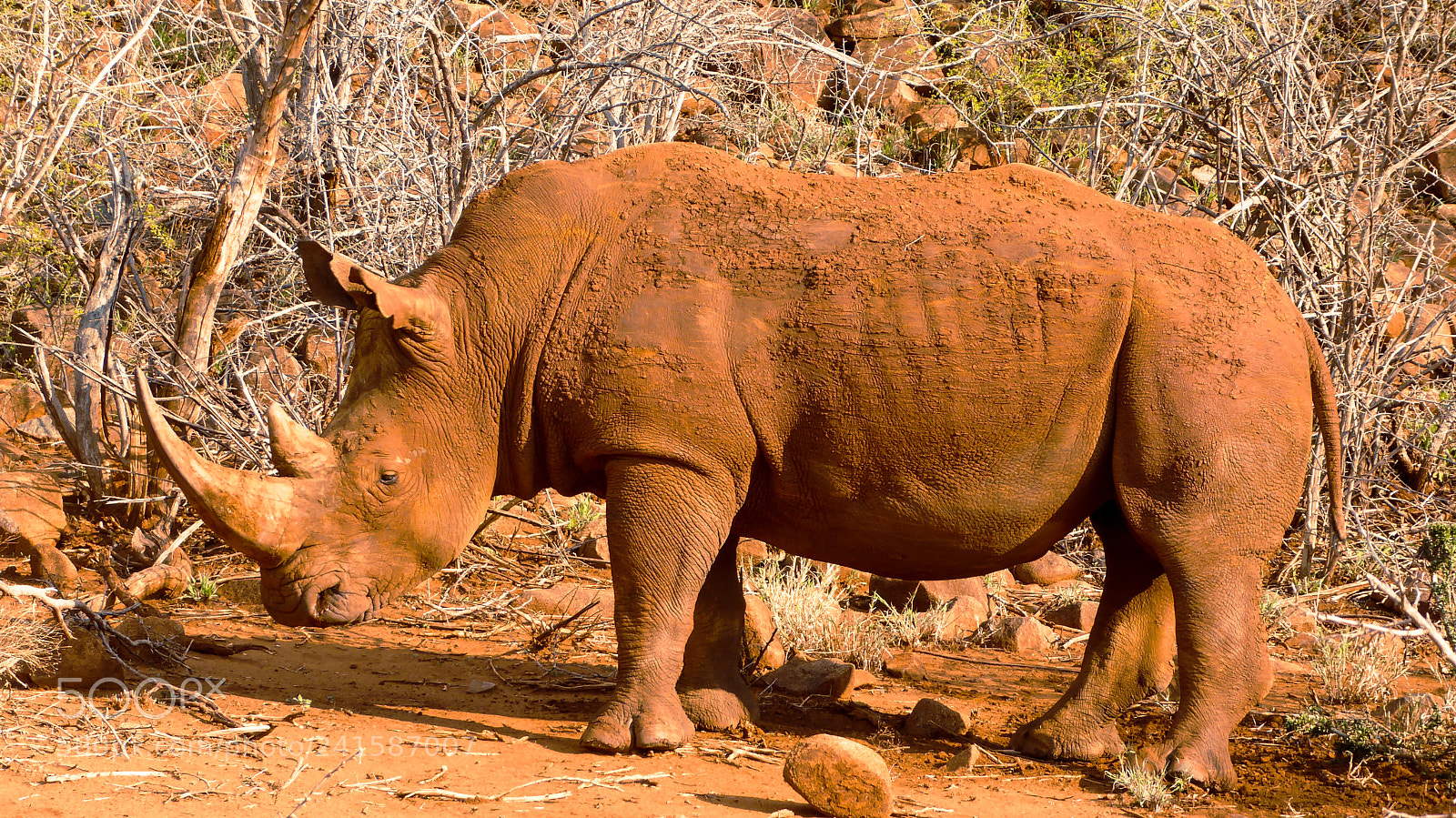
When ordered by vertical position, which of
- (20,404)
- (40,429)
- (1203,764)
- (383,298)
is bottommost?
(40,429)

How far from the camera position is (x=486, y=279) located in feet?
17.6

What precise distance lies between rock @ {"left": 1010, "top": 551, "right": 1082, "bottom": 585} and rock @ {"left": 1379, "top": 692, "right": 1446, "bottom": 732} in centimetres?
299

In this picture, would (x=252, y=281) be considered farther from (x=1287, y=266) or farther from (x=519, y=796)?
(x=1287, y=266)

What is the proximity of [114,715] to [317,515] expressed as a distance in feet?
3.54

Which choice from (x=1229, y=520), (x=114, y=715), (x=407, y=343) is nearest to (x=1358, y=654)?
(x=1229, y=520)

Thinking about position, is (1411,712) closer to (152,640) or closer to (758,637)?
(758,637)

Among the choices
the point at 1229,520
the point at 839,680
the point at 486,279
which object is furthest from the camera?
the point at 839,680

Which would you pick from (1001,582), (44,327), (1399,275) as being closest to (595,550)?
(1001,582)

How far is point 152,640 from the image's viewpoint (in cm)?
601

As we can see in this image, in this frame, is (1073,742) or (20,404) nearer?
(1073,742)

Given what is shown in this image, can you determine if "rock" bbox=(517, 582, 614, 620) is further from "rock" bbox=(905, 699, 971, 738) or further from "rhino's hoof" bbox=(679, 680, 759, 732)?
"rock" bbox=(905, 699, 971, 738)

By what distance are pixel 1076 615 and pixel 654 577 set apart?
11.8ft

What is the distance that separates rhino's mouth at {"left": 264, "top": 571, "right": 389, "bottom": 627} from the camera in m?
5.16

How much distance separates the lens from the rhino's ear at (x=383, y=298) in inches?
196
